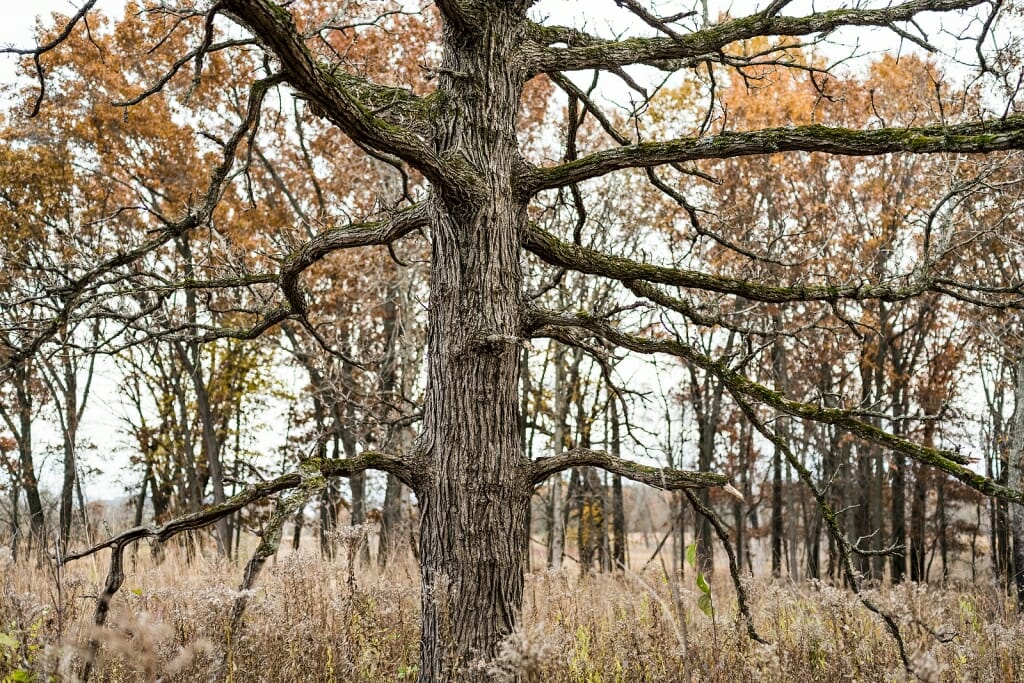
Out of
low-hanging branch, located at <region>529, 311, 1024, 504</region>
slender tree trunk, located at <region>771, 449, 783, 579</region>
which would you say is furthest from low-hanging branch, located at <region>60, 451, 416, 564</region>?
slender tree trunk, located at <region>771, 449, 783, 579</region>

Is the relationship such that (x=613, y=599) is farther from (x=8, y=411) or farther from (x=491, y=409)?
(x=8, y=411)

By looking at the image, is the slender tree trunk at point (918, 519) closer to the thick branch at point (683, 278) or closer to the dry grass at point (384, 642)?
the dry grass at point (384, 642)

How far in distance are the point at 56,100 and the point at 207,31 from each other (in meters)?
15.3

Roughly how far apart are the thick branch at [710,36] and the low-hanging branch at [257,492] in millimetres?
2387

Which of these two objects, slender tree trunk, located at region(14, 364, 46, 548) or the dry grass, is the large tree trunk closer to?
the dry grass

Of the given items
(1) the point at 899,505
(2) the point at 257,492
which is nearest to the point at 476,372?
(2) the point at 257,492

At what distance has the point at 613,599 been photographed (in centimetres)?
743

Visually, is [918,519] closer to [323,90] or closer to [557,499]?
[557,499]

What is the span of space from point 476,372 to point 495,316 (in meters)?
0.31

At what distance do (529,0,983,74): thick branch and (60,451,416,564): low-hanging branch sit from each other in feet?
7.83

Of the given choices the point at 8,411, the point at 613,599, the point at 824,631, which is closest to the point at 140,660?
the point at 824,631

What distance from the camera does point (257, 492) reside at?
3.32 m

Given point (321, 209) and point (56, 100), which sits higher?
point (56, 100)

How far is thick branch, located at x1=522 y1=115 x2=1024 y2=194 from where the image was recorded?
337 cm
